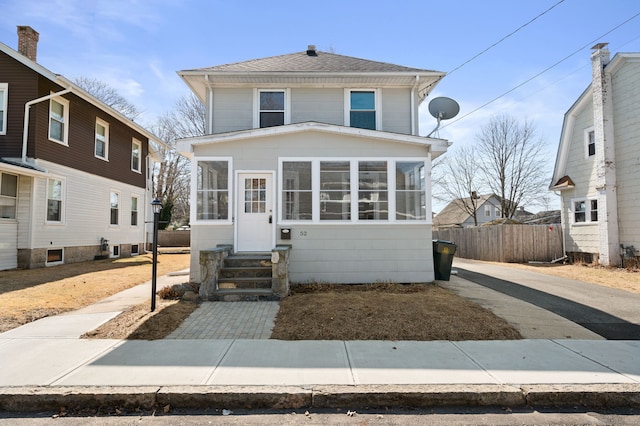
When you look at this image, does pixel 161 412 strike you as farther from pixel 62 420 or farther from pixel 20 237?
pixel 20 237

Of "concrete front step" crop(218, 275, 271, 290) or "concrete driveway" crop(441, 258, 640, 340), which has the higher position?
"concrete front step" crop(218, 275, 271, 290)

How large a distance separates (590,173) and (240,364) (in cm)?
1570

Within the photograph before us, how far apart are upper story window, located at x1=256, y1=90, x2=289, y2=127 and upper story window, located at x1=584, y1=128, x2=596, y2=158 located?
40.8ft

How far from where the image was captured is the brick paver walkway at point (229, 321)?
16.8 feet

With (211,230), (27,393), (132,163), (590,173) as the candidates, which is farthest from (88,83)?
(590,173)

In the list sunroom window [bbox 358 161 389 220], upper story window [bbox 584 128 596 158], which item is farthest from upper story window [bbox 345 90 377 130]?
upper story window [bbox 584 128 596 158]

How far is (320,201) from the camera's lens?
334 inches

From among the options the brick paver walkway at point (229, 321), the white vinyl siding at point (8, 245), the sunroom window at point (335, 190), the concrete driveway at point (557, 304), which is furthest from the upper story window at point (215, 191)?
the white vinyl siding at point (8, 245)

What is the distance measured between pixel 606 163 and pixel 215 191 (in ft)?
46.0

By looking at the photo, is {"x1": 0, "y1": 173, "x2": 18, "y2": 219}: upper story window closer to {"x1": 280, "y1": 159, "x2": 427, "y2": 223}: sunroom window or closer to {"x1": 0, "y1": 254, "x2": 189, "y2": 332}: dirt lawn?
{"x1": 0, "y1": 254, "x2": 189, "y2": 332}: dirt lawn

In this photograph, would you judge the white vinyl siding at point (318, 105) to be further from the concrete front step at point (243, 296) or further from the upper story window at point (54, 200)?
the upper story window at point (54, 200)

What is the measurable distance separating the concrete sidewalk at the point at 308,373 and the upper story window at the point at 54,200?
9114 millimetres

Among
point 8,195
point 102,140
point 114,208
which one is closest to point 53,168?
point 8,195

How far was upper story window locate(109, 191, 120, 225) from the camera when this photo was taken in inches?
642
